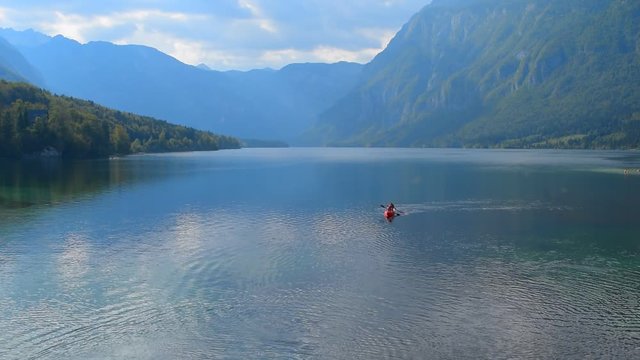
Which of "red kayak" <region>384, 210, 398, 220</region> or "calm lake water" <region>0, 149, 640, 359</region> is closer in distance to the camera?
"calm lake water" <region>0, 149, 640, 359</region>

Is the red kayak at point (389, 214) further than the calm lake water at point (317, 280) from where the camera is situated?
Yes

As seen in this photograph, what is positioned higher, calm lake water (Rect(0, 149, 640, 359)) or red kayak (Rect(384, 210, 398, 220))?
red kayak (Rect(384, 210, 398, 220))

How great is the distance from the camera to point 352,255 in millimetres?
58531

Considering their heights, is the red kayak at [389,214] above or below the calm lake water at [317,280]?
above

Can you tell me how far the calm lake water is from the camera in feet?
115

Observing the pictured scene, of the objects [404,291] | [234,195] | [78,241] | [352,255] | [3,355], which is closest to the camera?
[3,355]

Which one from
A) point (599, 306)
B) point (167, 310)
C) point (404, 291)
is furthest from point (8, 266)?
point (599, 306)

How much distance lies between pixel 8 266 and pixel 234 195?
205 feet

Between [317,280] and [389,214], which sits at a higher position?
[389,214]

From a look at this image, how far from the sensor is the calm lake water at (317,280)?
35062 millimetres

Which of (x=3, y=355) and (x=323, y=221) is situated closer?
(x=3, y=355)

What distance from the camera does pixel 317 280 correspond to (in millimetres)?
49000

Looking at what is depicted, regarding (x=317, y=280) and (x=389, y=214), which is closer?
(x=317, y=280)

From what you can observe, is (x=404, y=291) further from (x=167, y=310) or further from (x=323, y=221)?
(x=323, y=221)
